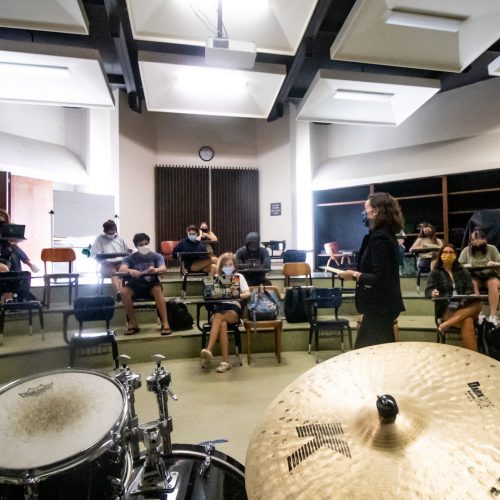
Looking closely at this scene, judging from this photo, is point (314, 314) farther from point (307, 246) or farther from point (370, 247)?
point (307, 246)

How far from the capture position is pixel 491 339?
3324 mm

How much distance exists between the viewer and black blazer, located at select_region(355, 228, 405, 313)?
209 centimetres

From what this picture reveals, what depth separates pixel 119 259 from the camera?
5.11m

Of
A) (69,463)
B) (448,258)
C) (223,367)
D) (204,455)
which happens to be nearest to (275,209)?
(448,258)

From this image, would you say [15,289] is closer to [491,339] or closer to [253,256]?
[253,256]

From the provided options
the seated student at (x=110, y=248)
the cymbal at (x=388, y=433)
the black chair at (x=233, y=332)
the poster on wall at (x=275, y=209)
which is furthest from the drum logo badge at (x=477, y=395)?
the poster on wall at (x=275, y=209)

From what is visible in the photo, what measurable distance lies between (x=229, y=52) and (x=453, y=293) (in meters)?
3.58

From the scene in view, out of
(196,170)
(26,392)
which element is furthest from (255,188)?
(26,392)

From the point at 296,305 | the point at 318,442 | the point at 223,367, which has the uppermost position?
the point at 318,442

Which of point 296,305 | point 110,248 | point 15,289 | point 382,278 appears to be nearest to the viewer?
point 382,278

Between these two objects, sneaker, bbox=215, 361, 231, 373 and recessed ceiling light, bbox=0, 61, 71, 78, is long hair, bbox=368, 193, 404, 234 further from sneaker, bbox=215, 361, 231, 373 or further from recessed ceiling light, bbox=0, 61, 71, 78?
recessed ceiling light, bbox=0, 61, 71, 78

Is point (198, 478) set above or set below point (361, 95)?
below

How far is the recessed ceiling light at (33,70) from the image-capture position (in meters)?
4.64

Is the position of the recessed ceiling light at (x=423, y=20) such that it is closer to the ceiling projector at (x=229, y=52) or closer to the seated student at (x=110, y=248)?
the ceiling projector at (x=229, y=52)
